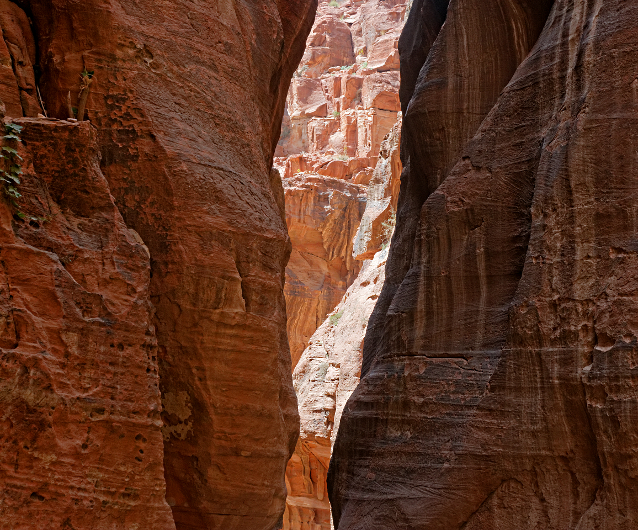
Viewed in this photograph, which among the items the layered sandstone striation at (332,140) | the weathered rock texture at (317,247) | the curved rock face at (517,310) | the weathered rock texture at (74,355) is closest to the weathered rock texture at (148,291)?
the weathered rock texture at (74,355)

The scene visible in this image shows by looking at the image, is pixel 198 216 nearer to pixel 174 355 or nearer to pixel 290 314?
→ pixel 174 355

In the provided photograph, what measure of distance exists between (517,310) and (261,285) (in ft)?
10.4

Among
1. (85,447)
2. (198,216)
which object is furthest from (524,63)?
(85,447)

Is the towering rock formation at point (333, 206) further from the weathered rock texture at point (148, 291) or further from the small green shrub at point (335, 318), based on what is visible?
the weathered rock texture at point (148, 291)

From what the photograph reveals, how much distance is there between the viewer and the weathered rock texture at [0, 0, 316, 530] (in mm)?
6469

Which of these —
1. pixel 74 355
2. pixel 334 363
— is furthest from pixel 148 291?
pixel 334 363

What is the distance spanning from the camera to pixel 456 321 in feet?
32.3

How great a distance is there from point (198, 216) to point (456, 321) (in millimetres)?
3850

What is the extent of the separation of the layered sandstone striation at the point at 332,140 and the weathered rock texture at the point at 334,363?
30.5 ft

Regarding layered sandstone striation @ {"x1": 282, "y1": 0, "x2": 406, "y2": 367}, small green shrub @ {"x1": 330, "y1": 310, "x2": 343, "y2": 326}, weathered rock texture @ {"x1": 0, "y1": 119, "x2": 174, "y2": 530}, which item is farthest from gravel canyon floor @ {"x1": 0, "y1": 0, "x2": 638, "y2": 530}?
layered sandstone striation @ {"x1": 282, "y1": 0, "x2": 406, "y2": 367}

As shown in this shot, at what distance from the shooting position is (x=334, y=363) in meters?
23.3

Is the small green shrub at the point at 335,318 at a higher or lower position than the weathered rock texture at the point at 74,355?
higher

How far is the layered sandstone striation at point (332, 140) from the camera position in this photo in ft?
116

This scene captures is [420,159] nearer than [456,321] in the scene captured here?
No
